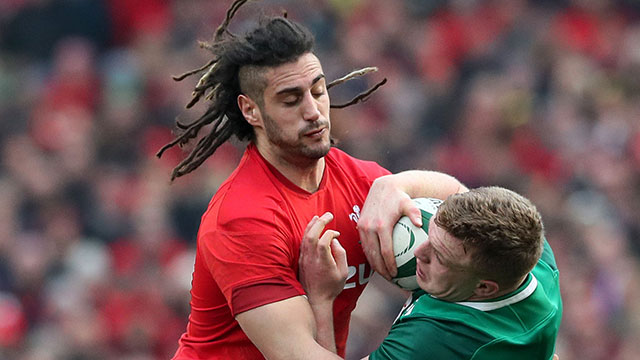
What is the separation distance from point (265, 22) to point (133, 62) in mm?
5983

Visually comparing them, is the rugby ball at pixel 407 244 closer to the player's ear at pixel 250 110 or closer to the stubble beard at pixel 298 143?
the stubble beard at pixel 298 143

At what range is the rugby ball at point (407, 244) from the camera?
4008 millimetres

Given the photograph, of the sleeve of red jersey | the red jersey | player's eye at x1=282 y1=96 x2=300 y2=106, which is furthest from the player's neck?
the sleeve of red jersey

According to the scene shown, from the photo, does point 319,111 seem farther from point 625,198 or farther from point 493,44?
point 493,44

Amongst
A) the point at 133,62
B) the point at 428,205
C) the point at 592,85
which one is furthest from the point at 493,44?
the point at 428,205

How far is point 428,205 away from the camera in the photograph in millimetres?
4188

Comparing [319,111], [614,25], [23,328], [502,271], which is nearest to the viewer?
[502,271]

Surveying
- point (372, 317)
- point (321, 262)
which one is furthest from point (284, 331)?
point (372, 317)

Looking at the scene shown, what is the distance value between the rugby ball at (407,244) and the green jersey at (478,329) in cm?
19

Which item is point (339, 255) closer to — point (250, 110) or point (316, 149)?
point (316, 149)

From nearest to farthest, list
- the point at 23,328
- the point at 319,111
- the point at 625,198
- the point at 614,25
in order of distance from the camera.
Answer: the point at 319,111 → the point at 23,328 → the point at 625,198 → the point at 614,25

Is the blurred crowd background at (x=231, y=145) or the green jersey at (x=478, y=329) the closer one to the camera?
the green jersey at (x=478, y=329)

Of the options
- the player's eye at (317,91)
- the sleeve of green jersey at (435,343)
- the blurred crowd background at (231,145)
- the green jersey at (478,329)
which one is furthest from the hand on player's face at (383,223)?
the blurred crowd background at (231,145)

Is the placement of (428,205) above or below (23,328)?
above
